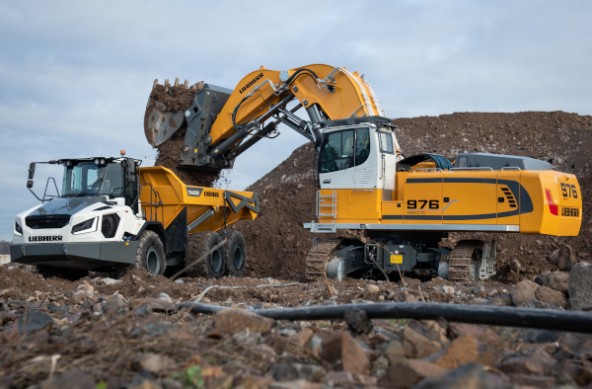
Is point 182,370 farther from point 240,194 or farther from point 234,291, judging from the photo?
point 240,194

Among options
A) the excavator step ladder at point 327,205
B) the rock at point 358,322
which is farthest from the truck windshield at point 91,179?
the rock at point 358,322

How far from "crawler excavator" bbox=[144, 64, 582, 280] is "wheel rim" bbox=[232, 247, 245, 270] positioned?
2.97m

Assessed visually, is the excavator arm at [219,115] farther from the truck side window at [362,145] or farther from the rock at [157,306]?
the rock at [157,306]

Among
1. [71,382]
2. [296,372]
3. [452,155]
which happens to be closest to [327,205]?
[296,372]

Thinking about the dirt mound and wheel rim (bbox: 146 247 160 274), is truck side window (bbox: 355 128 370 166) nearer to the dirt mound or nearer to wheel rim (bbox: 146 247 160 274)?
wheel rim (bbox: 146 247 160 274)

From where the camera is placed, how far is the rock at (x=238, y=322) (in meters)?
4.80

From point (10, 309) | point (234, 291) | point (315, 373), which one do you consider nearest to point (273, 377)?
point (315, 373)

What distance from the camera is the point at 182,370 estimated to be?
3.73 m

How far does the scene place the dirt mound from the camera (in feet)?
72.9

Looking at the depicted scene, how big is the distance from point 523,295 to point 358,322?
418 centimetres

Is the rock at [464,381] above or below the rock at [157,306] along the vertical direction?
above

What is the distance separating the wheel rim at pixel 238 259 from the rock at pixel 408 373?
1335cm

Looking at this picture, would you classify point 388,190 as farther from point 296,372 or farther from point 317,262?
point 296,372

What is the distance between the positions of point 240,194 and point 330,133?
411 centimetres
